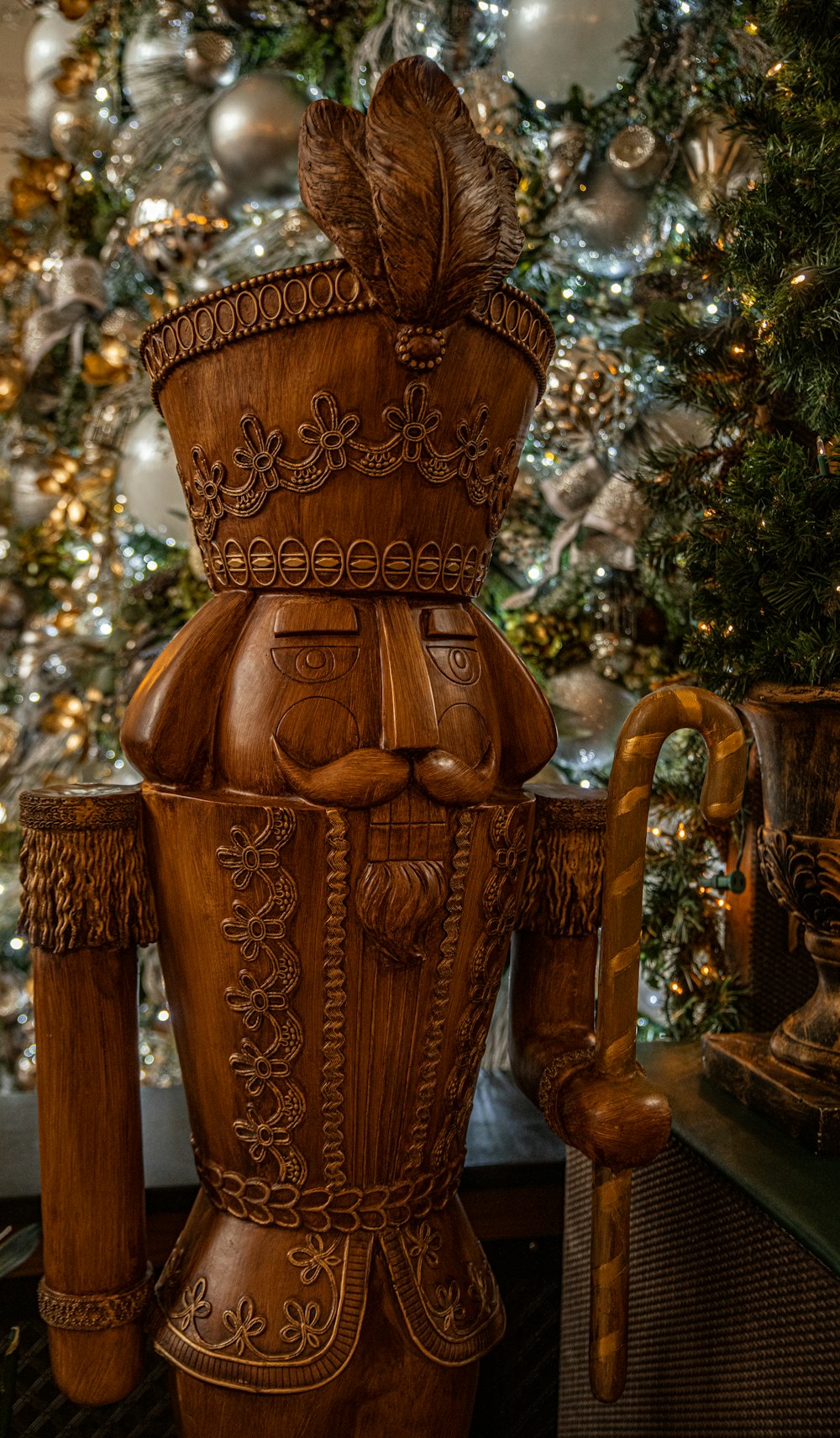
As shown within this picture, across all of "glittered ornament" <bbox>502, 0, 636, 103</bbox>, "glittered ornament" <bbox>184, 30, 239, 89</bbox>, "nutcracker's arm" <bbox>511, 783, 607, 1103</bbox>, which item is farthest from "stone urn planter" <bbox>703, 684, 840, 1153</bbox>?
"glittered ornament" <bbox>184, 30, 239, 89</bbox>

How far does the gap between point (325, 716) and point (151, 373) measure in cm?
27

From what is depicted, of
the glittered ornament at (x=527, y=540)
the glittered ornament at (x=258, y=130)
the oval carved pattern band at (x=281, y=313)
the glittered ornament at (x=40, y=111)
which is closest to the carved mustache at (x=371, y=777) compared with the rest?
the oval carved pattern band at (x=281, y=313)

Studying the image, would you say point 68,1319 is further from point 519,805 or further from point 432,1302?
point 519,805

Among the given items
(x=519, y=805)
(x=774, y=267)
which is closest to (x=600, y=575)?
(x=774, y=267)

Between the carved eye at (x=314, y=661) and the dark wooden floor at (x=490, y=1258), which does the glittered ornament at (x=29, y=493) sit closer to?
the dark wooden floor at (x=490, y=1258)

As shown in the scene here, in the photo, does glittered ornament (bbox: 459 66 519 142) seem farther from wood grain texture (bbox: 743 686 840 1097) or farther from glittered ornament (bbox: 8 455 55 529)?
glittered ornament (bbox: 8 455 55 529)

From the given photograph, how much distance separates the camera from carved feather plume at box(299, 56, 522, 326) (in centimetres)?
60

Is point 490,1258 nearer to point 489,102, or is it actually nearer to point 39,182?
point 489,102

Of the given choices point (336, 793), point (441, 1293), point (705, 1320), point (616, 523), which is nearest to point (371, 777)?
point (336, 793)

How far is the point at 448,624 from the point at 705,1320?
520 millimetres

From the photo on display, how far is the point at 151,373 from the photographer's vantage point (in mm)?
733

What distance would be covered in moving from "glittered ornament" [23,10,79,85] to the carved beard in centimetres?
197

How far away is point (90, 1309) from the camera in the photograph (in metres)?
0.68

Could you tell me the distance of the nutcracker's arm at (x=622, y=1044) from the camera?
69 centimetres
